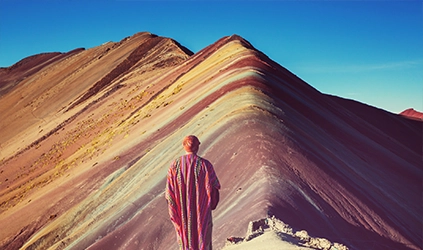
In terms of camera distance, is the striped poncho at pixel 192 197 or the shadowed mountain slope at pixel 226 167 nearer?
the striped poncho at pixel 192 197

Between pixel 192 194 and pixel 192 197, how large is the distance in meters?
0.04

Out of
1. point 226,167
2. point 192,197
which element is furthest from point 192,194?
point 226,167

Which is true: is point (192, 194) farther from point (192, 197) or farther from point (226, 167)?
point (226, 167)

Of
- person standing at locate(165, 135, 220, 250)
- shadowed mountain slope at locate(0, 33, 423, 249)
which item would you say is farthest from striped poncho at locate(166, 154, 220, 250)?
shadowed mountain slope at locate(0, 33, 423, 249)

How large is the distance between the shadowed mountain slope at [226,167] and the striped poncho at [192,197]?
1.59 meters

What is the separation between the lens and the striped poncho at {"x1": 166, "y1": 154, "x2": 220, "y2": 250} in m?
6.76

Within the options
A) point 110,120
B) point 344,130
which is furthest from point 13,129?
point 344,130

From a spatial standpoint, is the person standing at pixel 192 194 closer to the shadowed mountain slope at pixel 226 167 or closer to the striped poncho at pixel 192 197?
the striped poncho at pixel 192 197

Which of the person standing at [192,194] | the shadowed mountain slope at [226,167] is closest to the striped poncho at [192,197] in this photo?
the person standing at [192,194]

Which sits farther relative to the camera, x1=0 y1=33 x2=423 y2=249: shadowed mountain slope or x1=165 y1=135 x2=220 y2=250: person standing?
x1=0 y1=33 x2=423 y2=249: shadowed mountain slope

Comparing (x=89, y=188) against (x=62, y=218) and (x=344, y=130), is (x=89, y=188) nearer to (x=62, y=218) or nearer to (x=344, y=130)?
(x=62, y=218)

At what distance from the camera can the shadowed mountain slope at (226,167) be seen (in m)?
9.91

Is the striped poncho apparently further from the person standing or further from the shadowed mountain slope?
the shadowed mountain slope

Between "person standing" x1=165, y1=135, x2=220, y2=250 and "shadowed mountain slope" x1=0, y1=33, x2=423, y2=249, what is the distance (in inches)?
62.6
